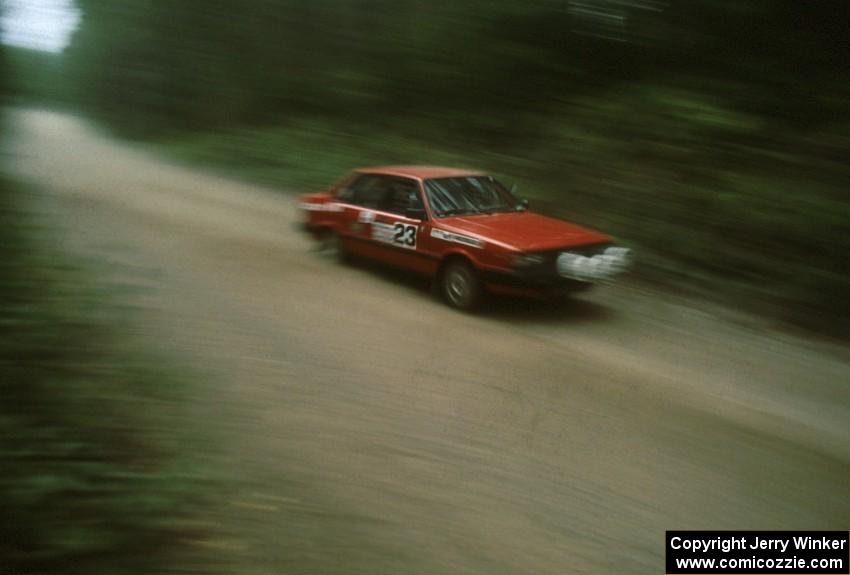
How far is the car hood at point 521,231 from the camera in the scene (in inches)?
291

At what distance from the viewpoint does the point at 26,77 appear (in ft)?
12.6

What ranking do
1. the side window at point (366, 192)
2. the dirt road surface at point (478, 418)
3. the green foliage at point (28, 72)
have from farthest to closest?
the side window at point (366, 192) < the dirt road surface at point (478, 418) < the green foliage at point (28, 72)

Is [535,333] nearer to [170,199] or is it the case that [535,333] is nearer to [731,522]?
[731,522]

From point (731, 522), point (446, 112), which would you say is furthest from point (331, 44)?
point (731, 522)

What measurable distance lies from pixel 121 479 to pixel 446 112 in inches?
512

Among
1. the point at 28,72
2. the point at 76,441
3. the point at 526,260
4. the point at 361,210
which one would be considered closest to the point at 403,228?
the point at 361,210

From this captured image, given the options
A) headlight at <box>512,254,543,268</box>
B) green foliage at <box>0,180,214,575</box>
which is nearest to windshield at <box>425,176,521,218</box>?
headlight at <box>512,254,543,268</box>

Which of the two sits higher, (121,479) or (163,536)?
(121,479)

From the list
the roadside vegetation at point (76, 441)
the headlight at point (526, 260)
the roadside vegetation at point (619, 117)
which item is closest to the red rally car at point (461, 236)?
the headlight at point (526, 260)

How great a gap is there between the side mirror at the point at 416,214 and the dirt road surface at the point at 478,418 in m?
0.88

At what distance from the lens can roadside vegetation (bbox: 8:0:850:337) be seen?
8.34 metres

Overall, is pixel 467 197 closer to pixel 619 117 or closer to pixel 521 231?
pixel 521 231

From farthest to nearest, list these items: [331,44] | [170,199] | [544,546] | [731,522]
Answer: [331,44] → [170,199] → [731,522] → [544,546]

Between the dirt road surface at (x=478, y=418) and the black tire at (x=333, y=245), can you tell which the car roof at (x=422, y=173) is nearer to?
the black tire at (x=333, y=245)
